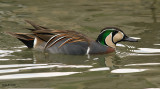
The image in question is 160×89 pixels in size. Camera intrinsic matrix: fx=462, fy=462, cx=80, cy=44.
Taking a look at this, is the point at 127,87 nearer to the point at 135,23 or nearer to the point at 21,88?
the point at 21,88

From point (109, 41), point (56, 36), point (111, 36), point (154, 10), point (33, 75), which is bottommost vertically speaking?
point (33, 75)

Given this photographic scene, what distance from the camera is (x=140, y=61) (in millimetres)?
8617

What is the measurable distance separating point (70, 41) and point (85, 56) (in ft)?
1.42

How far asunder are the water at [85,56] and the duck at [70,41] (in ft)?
0.40

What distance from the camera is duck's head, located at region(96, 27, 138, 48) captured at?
9.66m

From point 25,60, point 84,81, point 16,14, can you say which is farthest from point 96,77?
point 16,14

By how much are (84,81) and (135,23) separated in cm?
522

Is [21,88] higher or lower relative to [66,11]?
lower

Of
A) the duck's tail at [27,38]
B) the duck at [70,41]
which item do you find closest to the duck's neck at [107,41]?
the duck at [70,41]

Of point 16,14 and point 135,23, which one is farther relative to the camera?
point 16,14

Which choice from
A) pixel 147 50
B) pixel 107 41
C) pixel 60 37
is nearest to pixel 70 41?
pixel 60 37

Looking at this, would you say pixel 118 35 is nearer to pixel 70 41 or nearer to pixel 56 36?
pixel 70 41

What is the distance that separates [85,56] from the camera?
9328mm

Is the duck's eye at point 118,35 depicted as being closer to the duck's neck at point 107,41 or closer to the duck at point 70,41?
the duck at point 70,41
